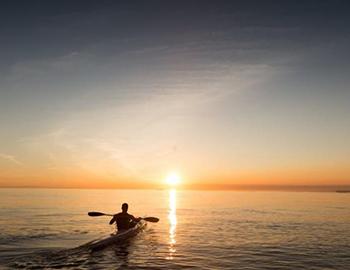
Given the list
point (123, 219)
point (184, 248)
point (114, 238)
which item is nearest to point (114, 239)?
point (114, 238)

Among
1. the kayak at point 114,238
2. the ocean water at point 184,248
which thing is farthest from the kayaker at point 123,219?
the ocean water at point 184,248

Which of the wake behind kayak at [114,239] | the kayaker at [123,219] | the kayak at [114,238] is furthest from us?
the kayaker at [123,219]

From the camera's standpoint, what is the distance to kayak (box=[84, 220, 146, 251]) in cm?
2705

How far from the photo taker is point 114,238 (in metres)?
30.7

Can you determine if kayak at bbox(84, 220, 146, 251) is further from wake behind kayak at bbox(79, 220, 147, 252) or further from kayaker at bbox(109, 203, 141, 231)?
kayaker at bbox(109, 203, 141, 231)

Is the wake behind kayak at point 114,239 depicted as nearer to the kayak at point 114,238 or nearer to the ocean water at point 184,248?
the kayak at point 114,238

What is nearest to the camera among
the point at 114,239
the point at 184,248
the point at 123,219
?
the point at 184,248

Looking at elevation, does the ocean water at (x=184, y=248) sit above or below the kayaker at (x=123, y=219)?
below

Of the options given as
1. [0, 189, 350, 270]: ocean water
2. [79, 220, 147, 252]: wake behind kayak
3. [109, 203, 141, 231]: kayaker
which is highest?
[109, 203, 141, 231]: kayaker

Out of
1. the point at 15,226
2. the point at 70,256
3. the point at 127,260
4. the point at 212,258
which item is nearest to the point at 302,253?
the point at 212,258

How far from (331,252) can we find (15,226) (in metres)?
30.3

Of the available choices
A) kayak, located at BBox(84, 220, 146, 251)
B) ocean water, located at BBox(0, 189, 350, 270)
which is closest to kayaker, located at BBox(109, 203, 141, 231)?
kayak, located at BBox(84, 220, 146, 251)

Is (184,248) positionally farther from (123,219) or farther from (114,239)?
(123,219)

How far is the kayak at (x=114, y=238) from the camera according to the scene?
2705cm
